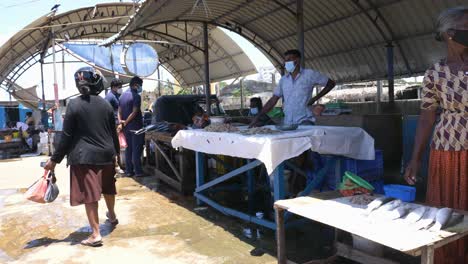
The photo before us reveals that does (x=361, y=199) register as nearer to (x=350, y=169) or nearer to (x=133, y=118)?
(x=350, y=169)

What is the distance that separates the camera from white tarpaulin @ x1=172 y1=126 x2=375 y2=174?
11.9 ft

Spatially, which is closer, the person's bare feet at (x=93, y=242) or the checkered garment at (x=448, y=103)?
the checkered garment at (x=448, y=103)

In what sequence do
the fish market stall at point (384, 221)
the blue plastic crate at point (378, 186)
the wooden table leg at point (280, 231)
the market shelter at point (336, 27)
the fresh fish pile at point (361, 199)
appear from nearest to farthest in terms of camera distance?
the fish market stall at point (384, 221)
the fresh fish pile at point (361, 199)
the wooden table leg at point (280, 231)
the blue plastic crate at point (378, 186)
the market shelter at point (336, 27)

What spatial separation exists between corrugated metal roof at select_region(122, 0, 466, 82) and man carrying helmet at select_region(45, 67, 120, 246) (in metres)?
4.55

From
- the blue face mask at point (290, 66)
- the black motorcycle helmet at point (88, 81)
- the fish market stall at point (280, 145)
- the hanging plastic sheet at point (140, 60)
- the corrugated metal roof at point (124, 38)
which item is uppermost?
the corrugated metal roof at point (124, 38)

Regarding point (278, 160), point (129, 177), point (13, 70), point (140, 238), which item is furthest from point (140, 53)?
point (13, 70)

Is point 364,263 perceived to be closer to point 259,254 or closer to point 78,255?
point 259,254

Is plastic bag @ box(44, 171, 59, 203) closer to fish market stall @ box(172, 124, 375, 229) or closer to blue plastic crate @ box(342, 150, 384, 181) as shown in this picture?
fish market stall @ box(172, 124, 375, 229)

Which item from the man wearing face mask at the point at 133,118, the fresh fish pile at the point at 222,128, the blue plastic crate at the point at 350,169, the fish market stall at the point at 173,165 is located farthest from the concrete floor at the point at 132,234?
the man wearing face mask at the point at 133,118

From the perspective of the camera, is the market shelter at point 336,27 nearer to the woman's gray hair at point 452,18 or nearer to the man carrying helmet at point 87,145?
the man carrying helmet at point 87,145

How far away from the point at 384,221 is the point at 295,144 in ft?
4.42

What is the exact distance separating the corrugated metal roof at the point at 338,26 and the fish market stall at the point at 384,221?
21.4ft

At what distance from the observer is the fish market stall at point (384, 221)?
7.20ft

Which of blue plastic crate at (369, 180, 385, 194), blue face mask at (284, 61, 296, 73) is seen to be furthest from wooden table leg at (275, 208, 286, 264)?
blue face mask at (284, 61, 296, 73)
